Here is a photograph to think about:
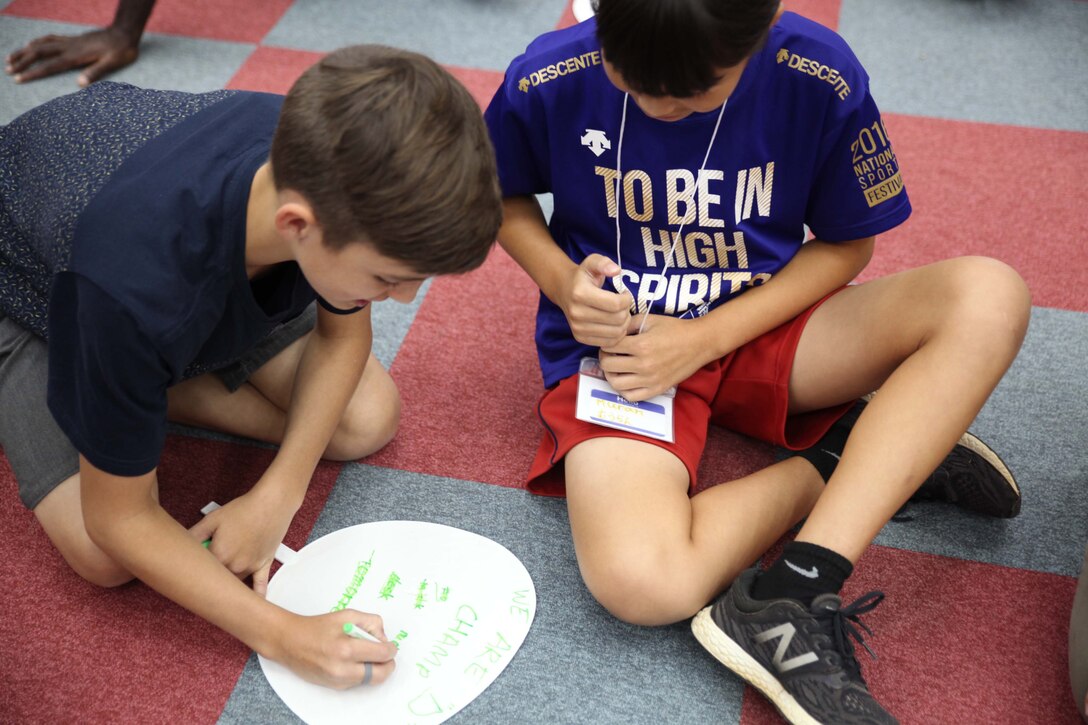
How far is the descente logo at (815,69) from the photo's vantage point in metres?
0.94

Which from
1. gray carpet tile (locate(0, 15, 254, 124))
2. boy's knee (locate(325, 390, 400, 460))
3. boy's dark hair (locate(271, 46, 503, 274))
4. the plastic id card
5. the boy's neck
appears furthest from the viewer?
gray carpet tile (locate(0, 15, 254, 124))

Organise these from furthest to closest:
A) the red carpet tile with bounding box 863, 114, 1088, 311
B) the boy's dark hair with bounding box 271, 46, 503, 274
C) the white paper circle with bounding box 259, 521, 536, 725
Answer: the red carpet tile with bounding box 863, 114, 1088, 311, the white paper circle with bounding box 259, 521, 536, 725, the boy's dark hair with bounding box 271, 46, 503, 274

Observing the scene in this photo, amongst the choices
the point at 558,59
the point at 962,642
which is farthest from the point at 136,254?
the point at 962,642

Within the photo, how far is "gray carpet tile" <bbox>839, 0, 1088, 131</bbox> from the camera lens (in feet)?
5.80

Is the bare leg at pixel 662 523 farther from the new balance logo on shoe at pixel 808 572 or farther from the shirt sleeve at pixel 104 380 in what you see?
the shirt sleeve at pixel 104 380

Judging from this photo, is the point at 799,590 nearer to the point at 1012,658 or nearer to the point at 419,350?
the point at 1012,658

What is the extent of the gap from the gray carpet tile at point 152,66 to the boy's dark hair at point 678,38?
121cm

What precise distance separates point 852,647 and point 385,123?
2.13ft

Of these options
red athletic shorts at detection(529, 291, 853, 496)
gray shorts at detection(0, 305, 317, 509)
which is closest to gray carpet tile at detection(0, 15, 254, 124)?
gray shorts at detection(0, 305, 317, 509)

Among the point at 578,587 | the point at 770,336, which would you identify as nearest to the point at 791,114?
the point at 770,336

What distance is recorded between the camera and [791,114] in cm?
97

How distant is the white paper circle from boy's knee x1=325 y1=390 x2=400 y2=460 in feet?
0.34

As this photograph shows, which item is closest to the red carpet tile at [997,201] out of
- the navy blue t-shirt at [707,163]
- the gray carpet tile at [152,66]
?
the navy blue t-shirt at [707,163]

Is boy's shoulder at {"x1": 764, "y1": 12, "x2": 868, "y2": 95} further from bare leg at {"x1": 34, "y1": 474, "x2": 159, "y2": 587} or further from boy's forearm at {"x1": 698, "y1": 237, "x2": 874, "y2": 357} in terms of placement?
bare leg at {"x1": 34, "y1": 474, "x2": 159, "y2": 587}
